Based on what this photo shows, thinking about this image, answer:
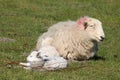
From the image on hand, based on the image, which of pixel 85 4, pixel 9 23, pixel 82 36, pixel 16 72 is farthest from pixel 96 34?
pixel 85 4

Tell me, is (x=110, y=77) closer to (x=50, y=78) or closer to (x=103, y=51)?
(x=50, y=78)

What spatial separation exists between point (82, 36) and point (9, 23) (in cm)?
1064

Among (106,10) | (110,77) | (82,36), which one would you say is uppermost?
(106,10)

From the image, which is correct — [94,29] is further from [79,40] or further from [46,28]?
[46,28]

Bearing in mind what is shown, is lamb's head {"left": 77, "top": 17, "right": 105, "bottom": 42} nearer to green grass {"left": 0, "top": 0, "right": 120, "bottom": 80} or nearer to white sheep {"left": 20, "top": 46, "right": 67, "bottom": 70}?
green grass {"left": 0, "top": 0, "right": 120, "bottom": 80}

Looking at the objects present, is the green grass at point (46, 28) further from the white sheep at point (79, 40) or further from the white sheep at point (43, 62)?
the white sheep at point (79, 40)

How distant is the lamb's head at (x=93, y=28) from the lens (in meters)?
14.4

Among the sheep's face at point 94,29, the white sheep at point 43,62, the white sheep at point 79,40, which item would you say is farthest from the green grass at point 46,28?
the sheep's face at point 94,29

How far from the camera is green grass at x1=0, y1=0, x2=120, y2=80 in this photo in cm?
1163

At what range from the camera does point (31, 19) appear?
2684cm

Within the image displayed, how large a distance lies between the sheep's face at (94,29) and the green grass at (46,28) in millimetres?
704

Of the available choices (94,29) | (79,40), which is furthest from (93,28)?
(79,40)

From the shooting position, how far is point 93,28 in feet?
48.4

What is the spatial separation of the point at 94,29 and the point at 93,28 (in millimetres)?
74
